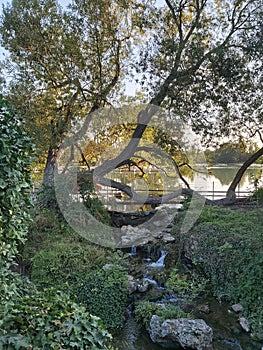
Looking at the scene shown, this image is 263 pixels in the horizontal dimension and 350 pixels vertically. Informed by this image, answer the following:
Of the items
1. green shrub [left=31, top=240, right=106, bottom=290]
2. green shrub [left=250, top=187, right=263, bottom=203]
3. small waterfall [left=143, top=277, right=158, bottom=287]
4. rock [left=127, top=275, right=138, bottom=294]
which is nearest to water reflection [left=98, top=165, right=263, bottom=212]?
green shrub [left=250, top=187, right=263, bottom=203]

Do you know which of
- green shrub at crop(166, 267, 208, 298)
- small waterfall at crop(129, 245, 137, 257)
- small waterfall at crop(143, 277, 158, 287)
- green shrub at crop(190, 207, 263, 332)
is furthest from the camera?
small waterfall at crop(129, 245, 137, 257)

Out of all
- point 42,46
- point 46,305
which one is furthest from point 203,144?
point 46,305

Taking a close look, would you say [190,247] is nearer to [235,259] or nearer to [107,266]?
[235,259]

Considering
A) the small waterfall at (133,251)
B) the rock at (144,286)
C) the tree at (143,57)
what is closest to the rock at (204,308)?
the rock at (144,286)

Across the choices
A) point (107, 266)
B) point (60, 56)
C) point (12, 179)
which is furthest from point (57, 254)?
point (60, 56)

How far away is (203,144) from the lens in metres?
9.04

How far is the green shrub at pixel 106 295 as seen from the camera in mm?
4074

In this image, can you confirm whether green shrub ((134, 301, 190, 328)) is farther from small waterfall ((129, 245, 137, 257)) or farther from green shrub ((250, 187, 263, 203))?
green shrub ((250, 187, 263, 203))

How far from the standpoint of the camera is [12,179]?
180cm

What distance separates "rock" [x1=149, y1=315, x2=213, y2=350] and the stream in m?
0.08

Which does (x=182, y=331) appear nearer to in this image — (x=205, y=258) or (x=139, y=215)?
(x=205, y=258)

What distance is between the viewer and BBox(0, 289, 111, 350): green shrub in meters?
1.65

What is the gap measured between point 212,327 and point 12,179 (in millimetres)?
3253

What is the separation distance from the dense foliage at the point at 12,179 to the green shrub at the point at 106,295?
2.53 m
